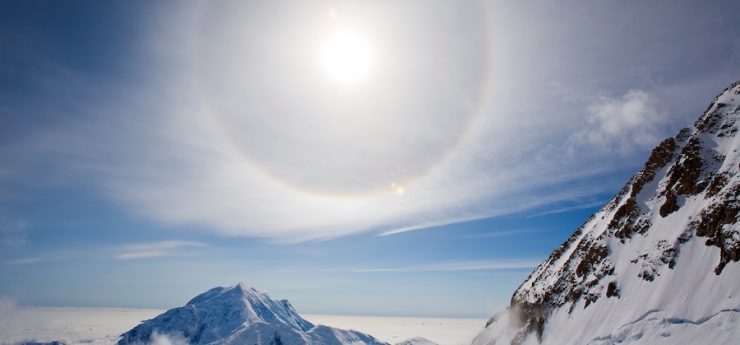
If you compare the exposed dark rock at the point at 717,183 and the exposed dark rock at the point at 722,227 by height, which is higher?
the exposed dark rock at the point at 717,183

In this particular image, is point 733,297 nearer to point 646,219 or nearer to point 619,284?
point 619,284

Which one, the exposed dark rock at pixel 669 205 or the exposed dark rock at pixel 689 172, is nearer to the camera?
the exposed dark rock at pixel 689 172

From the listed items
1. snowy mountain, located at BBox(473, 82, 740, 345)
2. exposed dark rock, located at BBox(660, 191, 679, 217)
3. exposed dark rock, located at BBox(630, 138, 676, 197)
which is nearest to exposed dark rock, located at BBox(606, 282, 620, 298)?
snowy mountain, located at BBox(473, 82, 740, 345)

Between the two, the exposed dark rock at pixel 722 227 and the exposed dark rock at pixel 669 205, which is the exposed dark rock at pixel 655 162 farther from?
the exposed dark rock at pixel 722 227

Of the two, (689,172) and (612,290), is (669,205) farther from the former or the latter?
(612,290)

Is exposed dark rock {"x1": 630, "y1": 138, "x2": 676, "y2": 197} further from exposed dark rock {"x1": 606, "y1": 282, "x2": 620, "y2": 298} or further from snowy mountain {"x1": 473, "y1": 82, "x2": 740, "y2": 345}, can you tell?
exposed dark rock {"x1": 606, "y1": 282, "x2": 620, "y2": 298}

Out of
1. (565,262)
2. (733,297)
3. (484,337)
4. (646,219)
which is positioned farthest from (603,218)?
(733,297)

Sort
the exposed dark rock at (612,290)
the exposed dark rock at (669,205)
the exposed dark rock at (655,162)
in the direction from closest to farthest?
1. the exposed dark rock at (612,290)
2. the exposed dark rock at (669,205)
3. the exposed dark rock at (655,162)

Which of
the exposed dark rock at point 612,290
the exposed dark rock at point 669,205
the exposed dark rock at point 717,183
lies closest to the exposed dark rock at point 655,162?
the exposed dark rock at point 669,205

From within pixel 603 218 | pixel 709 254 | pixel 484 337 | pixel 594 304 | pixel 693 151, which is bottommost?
pixel 484 337
